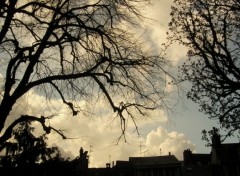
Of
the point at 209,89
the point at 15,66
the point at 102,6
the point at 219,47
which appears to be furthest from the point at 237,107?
the point at 15,66

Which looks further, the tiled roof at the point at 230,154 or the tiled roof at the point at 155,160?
the tiled roof at the point at 155,160

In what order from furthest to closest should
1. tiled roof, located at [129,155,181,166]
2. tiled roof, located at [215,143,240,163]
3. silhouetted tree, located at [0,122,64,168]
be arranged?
tiled roof, located at [129,155,181,166]
tiled roof, located at [215,143,240,163]
silhouetted tree, located at [0,122,64,168]

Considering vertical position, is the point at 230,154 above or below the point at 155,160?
above

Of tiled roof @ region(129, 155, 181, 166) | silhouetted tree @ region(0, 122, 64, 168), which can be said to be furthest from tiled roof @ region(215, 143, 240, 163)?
silhouetted tree @ region(0, 122, 64, 168)

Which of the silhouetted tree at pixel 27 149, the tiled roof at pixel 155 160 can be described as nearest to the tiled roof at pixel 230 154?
the tiled roof at pixel 155 160

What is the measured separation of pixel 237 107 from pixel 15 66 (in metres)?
11.4

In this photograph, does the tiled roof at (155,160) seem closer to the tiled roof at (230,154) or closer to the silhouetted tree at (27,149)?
the tiled roof at (230,154)

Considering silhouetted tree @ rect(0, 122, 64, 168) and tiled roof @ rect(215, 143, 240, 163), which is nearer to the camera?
silhouetted tree @ rect(0, 122, 64, 168)

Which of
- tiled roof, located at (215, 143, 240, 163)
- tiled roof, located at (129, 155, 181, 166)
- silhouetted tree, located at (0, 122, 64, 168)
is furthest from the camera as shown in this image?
tiled roof, located at (129, 155, 181, 166)

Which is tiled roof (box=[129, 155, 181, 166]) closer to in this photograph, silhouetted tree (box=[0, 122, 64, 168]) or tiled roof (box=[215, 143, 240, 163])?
tiled roof (box=[215, 143, 240, 163])

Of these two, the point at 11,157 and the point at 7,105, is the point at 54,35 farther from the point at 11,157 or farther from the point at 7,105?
the point at 11,157

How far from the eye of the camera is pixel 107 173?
56.8 m

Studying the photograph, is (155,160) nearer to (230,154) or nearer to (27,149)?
(230,154)

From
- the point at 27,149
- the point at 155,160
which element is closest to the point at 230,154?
the point at 155,160
